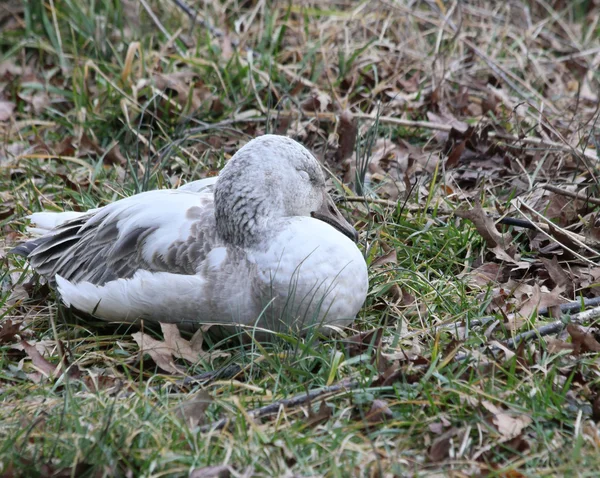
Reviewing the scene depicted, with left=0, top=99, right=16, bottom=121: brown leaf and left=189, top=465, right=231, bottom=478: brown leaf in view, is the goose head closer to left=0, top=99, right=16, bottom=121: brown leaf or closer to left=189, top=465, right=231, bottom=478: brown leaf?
left=189, top=465, right=231, bottom=478: brown leaf

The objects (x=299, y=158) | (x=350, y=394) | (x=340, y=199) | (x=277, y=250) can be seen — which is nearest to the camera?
(x=350, y=394)

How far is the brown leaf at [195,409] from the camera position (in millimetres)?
3083

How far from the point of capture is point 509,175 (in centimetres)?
507

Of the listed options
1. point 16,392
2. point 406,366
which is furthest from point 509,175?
point 16,392

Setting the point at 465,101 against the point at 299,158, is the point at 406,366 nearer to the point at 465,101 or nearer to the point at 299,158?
the point at 299,158

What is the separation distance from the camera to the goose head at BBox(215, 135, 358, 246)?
146 inches

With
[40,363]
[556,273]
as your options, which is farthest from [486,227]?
[40,363]

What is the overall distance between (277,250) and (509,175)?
204cm

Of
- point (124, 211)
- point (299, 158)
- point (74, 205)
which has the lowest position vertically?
point (74, 205)

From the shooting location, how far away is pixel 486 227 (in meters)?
4.33

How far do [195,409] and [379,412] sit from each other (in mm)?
679

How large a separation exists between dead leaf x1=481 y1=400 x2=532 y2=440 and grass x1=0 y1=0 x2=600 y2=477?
2 cm

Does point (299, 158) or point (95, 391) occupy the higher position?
point (299, 158)

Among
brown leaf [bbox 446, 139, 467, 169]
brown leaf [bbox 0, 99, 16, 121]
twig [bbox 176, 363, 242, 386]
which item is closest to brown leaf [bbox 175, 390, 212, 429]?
twig [bbox 176, 363, 242, 386]
